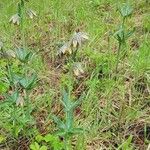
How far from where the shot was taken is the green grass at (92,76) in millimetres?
2600

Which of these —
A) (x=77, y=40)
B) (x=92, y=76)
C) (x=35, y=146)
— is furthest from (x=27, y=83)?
(x=92, y=76)

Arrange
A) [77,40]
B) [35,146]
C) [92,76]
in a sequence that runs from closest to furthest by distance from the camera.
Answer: [77,40] → [35,146] → [92,76]

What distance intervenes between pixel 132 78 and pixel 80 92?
0.40 metres

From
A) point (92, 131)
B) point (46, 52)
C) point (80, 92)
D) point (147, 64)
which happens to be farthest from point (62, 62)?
point (92, 131)

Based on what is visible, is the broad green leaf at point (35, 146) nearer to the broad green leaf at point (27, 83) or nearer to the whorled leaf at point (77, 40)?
the broad green leaf at point (27, 83)

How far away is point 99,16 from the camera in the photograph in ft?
13.3

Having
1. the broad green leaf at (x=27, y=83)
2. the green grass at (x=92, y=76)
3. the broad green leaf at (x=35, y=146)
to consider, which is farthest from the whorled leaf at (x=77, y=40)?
the broad green leaf at (x=35, y=146)

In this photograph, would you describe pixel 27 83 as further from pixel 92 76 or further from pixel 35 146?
pixel 92 76

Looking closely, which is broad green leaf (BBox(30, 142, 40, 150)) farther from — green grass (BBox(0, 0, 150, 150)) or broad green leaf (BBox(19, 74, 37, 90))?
broad green leaf (BBox(19, 74, 37, 90))

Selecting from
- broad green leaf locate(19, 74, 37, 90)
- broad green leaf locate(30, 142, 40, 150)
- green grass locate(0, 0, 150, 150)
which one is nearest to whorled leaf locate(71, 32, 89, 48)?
green grass locate(0, 0, 150, 150)

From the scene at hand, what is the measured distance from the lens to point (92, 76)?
3.04m

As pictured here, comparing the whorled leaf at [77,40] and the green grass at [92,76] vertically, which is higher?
the whorled leaf at [77,40]

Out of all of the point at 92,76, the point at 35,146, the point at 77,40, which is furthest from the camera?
the point at 92,76

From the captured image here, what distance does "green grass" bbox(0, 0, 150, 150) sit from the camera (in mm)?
2600
